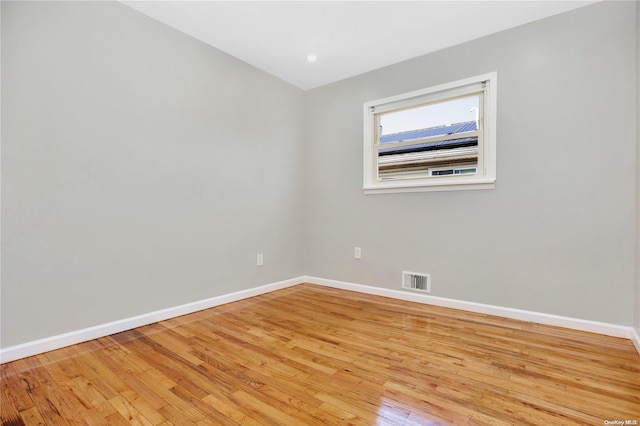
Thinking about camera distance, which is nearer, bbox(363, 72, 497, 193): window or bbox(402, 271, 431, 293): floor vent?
bbox(363, 72, 497, 193): window

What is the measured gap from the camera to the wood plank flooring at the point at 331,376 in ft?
4.12

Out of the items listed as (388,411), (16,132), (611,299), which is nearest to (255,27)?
(16,132)

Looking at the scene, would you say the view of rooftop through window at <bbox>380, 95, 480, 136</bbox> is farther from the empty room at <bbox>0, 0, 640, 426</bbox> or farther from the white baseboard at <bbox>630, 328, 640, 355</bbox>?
the white baseboard at <bbox>630, 328, 640, 355</bbox>

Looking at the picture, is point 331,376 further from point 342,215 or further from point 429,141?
point 429,141

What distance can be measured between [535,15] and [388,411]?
9.45ft

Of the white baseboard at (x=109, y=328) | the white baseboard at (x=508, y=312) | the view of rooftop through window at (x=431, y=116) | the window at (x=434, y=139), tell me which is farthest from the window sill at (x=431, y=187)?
the white baseboard at (x=109, y=328)

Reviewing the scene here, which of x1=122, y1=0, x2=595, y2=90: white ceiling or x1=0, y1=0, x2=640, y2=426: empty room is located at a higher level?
x1=122, y1=0, x2=595, y2=90: white ceiling

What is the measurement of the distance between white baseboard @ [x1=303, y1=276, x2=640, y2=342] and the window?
40.1 inches

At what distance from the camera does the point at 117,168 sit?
2.13 metres

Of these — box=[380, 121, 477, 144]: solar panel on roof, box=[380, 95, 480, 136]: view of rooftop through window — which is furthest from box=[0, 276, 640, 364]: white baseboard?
box=[380, 95, 480, 136]: view of rooftop through window

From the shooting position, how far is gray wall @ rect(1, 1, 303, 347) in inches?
69.1

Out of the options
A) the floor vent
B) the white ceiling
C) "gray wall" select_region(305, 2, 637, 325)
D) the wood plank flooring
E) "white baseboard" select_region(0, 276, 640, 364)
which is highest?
the white ceiling

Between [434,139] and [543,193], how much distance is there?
3.35 ft

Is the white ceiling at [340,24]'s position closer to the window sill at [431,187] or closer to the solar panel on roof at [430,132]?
the solar panel on roof at [430,132]
